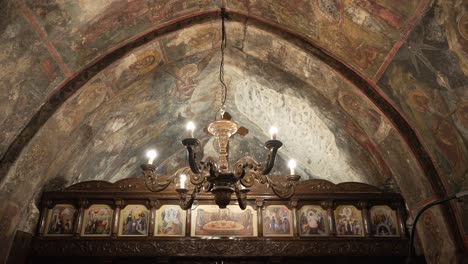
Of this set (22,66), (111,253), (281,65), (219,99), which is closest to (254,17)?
(281,65)

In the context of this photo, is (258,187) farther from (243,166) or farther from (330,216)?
(243,166)

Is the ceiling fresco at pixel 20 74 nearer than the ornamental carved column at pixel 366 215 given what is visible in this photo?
Yes

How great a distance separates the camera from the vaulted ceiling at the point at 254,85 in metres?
5.71

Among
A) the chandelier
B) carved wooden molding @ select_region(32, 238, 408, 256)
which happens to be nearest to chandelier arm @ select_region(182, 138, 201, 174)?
the chandelier

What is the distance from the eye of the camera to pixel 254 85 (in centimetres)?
898

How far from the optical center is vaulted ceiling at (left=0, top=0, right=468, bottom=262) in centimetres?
571

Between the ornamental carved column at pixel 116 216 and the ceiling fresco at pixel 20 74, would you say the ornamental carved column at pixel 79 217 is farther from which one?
the ceiling fresco at pixel 20 74

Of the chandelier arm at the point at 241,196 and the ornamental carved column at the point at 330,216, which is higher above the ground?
the ornamental carved column at the point at 330,216

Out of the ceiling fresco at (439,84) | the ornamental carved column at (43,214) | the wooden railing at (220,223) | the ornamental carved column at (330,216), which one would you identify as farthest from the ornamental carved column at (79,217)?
the ceiling fresco at (439,84)

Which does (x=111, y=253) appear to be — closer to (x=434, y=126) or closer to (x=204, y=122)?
(x=204, y=122)

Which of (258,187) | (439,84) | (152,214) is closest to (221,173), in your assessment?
(258,187)

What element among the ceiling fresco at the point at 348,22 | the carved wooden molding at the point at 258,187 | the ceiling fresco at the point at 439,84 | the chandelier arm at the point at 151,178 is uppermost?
the ceiling fresco at the point at 348,22

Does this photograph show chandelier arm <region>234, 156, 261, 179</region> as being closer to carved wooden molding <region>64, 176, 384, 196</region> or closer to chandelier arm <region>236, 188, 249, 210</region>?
chandelier arm <region>236, 188, 249, 210</region>

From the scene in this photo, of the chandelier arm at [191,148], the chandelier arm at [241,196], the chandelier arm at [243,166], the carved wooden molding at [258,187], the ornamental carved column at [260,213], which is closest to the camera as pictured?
the chandelier arm at [191,148]
